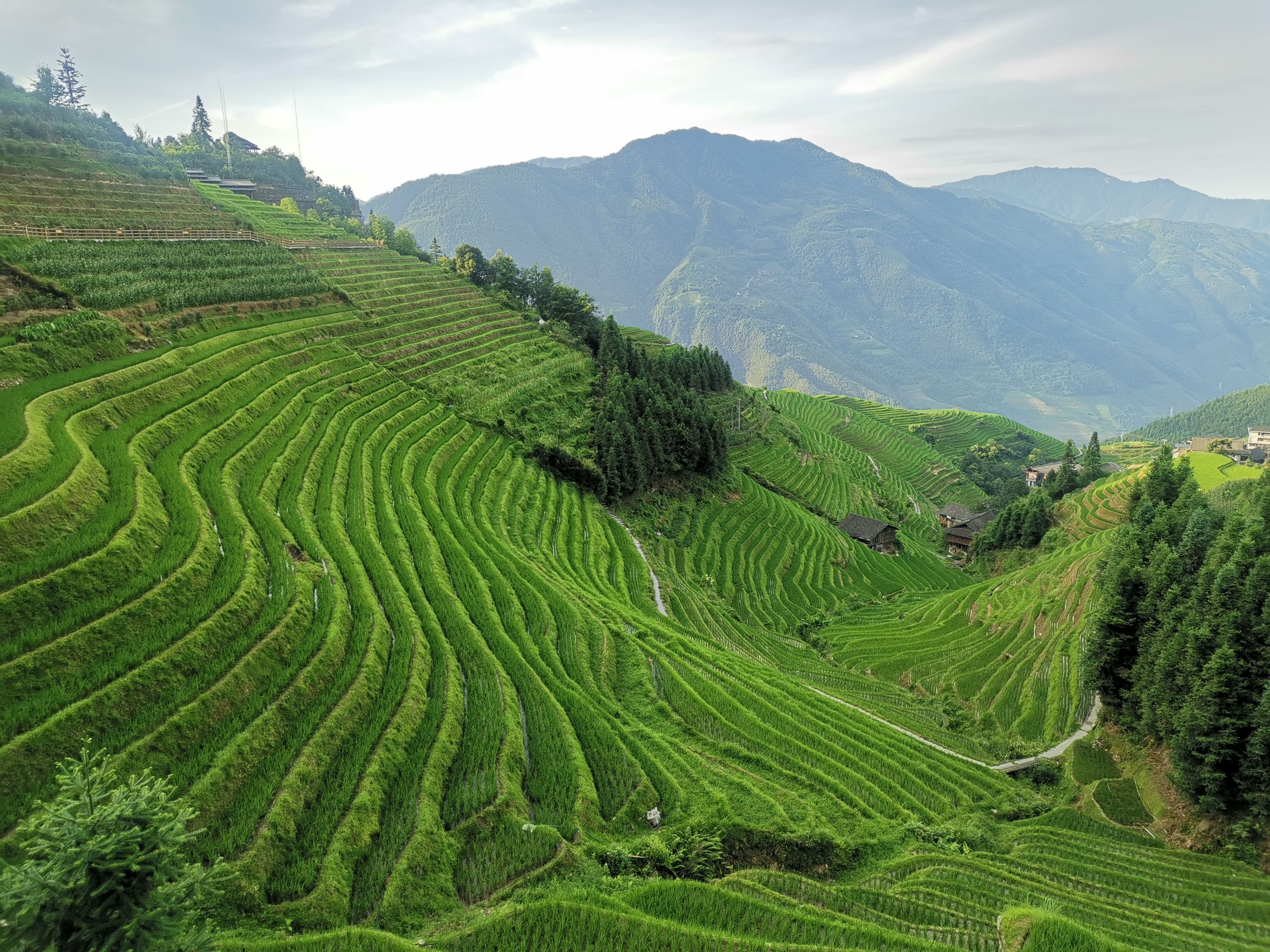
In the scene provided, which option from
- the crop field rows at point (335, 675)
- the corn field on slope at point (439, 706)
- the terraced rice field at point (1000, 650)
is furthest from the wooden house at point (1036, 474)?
the crop field rows at point (335, 675)

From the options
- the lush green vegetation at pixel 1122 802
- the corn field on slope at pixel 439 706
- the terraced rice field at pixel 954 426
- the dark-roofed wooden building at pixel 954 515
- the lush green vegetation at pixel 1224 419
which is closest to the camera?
the corn field on slope at pixel 439 706

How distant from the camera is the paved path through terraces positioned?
2331 cm

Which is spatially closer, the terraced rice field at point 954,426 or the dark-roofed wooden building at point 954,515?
the dark-roofed wooden building at point 954,515

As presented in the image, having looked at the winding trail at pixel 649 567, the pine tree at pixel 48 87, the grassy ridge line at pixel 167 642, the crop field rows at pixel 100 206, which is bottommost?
the winding trail at pixel 649 567

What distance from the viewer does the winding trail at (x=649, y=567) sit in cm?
3481

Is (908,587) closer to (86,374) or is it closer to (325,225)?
(86,374)

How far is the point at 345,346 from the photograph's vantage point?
4622cm

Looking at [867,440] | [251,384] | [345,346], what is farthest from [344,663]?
[867,440]

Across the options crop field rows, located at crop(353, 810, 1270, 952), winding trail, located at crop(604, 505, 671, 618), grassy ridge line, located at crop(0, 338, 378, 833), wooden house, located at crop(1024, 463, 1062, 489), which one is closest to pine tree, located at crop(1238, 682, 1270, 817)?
crop field rows, located at crop(353, 810, 1270, 952)

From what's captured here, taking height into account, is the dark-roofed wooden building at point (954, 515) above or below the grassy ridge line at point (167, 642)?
below

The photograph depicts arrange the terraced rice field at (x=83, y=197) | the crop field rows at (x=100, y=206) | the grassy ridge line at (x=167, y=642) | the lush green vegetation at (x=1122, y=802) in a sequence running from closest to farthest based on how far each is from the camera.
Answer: the grassy ridge line at (x=167, y=642) < the lush green vegetation at (x=1122, y=802) < the crop field rows at (x=100, y=206) < the terraced rice field at (x=83, y=197)

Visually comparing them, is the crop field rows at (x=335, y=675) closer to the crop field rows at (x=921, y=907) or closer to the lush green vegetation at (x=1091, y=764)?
the crop field rows at (x=921, y=907)

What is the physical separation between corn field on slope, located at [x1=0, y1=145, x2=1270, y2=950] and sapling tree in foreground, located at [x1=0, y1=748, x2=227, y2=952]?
2.57m

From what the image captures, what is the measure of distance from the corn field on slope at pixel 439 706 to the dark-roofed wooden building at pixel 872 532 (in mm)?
27868
